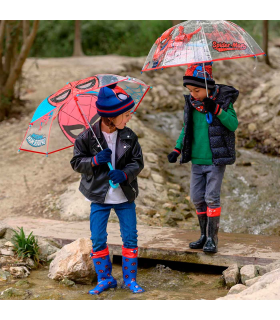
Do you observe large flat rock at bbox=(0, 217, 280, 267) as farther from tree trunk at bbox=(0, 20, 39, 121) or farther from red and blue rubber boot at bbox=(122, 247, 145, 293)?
tree trunk at bbox=(0, 20, 39, 121)

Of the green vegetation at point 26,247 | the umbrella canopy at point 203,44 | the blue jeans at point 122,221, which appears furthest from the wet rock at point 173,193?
the blue jeans at point 122,221

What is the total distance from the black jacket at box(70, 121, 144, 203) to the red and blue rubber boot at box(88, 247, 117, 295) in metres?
0.47

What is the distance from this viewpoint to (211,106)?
12.6 feet

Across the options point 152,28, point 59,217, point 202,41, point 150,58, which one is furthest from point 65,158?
point 152,28

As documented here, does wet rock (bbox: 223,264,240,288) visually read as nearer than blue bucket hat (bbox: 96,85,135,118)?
No

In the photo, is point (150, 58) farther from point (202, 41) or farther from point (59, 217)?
point (59, 217)

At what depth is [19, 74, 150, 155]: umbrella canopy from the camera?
144 inches

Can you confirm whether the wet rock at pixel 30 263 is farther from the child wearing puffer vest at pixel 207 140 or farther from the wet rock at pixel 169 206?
the wet rock at pixel 169 206

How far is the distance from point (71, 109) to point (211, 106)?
1260 millimetres

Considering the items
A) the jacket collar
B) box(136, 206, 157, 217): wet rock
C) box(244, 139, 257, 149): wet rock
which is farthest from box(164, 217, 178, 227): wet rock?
box(244, 139, 257, 149): wet rock

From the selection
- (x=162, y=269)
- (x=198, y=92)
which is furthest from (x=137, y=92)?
(x=162, y=269)

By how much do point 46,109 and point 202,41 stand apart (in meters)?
1.46

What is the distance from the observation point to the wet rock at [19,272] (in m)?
4.16

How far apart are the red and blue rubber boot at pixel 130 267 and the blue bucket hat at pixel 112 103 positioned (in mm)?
1134
